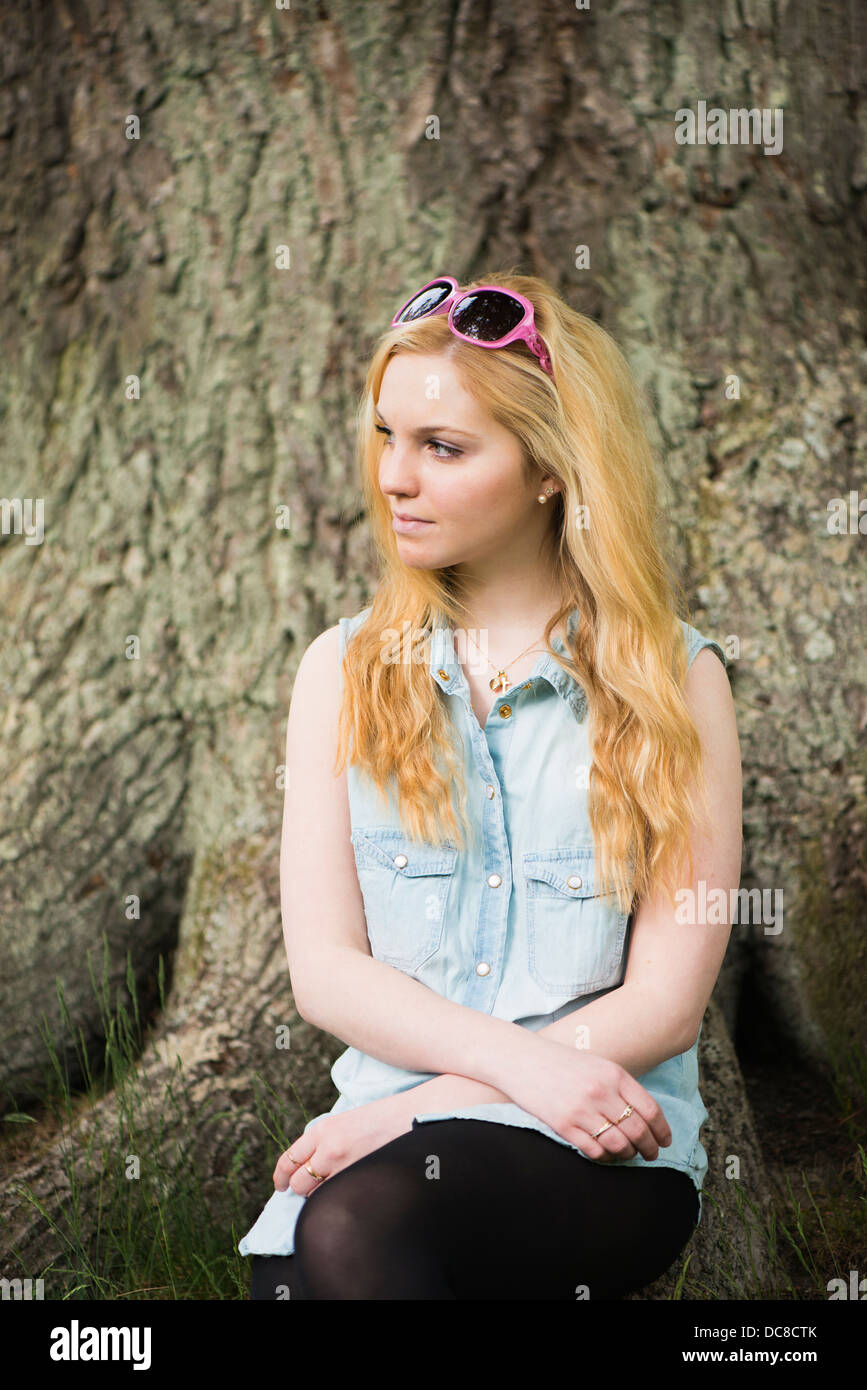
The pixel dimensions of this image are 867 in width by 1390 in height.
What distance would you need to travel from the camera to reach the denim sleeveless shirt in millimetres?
2043

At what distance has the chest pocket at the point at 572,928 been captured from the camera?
6.69 ft

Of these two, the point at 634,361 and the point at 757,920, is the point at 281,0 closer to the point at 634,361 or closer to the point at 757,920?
the point at 634,361

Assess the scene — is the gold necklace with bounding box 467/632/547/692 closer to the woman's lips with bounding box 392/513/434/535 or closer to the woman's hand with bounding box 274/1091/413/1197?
the woman's lips with bounding box 392/513/434/535

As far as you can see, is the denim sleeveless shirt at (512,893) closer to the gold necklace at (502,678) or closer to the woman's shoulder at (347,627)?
the gold necklace at (502,678)

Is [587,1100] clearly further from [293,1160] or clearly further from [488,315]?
[488,315]

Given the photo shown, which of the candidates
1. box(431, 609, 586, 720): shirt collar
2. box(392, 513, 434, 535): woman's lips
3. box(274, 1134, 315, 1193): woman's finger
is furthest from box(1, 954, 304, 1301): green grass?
box(392, 513, 434, 535): woman's lips

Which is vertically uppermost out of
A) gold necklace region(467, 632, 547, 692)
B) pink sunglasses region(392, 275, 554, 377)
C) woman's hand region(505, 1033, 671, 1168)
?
pink sunglasses region(392, 275, 554, 377)

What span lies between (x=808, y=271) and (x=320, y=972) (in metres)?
2.11

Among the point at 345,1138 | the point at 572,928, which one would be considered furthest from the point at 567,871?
the point at 345,1138

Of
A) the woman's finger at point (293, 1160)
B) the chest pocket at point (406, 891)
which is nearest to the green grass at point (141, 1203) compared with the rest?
the woman's finger at point (293, 1160)

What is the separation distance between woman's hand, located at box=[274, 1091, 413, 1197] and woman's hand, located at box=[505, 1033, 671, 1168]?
0.20 meters

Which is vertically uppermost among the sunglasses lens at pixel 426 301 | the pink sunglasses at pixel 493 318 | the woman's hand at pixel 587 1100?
the sunglasses lens at pixel 426 301

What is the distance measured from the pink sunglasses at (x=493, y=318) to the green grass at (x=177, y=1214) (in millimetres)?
1553
